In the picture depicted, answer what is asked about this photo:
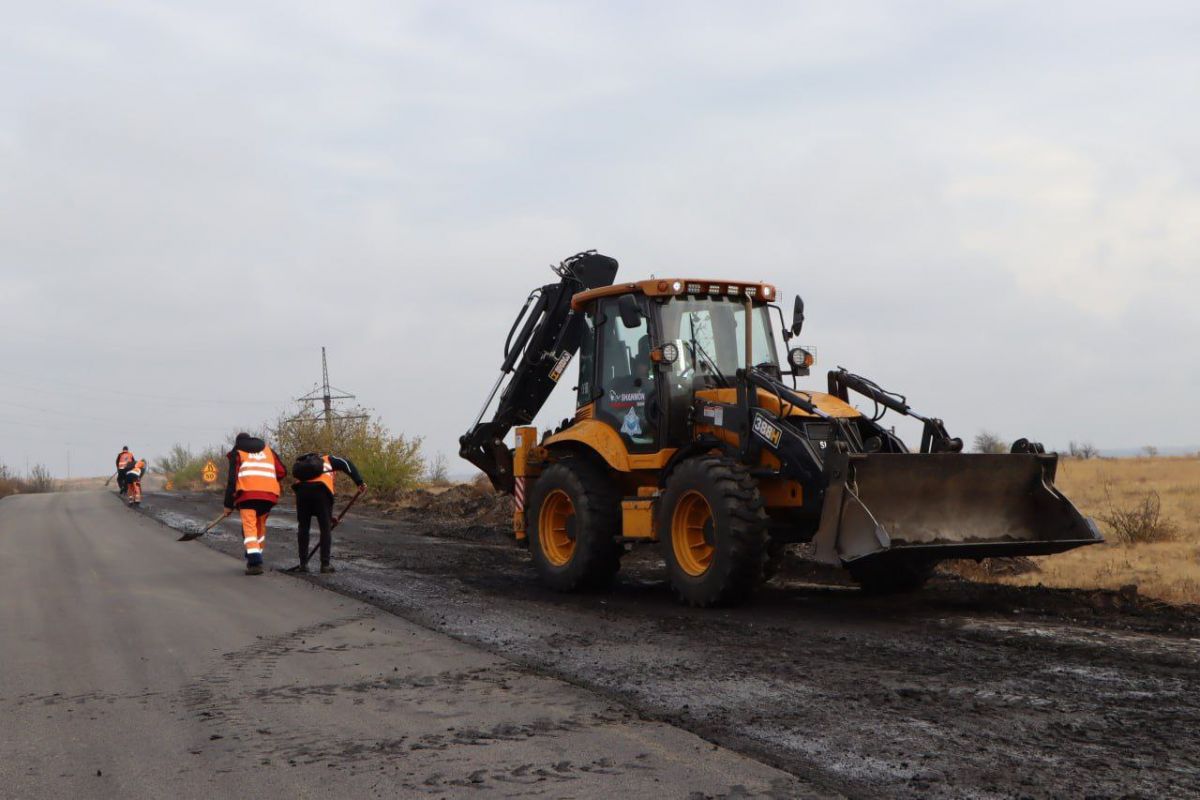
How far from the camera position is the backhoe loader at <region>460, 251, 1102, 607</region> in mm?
9102

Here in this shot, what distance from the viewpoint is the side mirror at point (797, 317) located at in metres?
10.7

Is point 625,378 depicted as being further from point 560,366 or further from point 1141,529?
point 1141,529

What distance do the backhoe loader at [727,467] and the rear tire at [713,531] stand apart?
0.05ft

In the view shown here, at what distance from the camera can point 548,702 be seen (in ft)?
20.4

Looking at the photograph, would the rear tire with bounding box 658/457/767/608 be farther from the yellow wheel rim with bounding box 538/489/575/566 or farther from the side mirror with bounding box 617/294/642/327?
the yellow wheel rim with bounding box 538/489/575/566

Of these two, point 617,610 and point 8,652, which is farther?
point 617,610

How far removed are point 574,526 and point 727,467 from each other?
2.33 meters

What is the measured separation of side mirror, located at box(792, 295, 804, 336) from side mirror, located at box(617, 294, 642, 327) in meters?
1.55

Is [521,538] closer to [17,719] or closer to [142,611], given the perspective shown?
[142,611]

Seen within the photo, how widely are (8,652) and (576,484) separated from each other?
5088 mm

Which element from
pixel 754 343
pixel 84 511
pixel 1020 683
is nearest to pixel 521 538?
pixel 754 343

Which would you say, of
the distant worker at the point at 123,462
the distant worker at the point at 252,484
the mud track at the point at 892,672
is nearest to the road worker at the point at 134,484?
the distant worker at the point at 123,462

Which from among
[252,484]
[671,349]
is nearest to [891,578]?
[671,349]

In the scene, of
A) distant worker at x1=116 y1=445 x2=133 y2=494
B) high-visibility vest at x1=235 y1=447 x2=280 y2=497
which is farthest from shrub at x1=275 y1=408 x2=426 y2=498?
high-visibility vest at x1=235 y1=447 x2=280 y2=497
